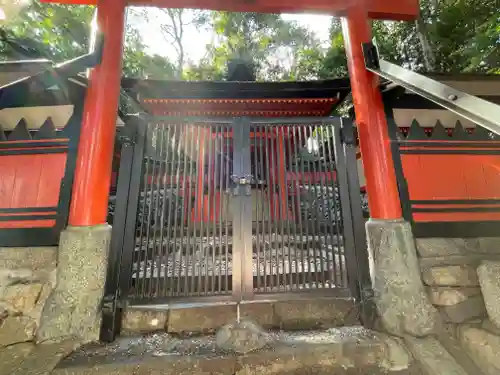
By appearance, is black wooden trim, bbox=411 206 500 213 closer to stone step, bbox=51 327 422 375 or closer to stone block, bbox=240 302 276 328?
stone step, bbox=51 327 422 375

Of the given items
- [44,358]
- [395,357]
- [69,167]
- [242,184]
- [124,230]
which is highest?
[69,167]

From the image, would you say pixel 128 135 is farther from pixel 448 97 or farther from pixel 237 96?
pixel 237 96

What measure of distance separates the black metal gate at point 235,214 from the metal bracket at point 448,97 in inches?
28.3

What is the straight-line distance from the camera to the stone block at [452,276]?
267 centimetres

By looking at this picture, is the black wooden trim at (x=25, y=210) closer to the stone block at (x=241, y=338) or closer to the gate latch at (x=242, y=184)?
the gate latch at (x=242, y=184)

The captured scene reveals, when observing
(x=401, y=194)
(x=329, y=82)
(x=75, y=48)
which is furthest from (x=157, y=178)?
(x=75, y=48)

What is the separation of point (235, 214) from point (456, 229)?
96.9 inches

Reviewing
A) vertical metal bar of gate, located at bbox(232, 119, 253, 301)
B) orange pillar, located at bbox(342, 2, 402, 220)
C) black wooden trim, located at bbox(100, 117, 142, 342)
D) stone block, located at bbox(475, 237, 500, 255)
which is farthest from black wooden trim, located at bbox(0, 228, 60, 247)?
stone block, located at bbox(475, 237, 500, 255)

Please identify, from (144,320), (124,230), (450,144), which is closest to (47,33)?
(124,230)

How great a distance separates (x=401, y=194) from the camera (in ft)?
9.79

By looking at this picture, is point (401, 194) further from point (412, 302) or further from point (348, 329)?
point (348, 329)

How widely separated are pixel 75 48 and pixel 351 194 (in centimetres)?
1004

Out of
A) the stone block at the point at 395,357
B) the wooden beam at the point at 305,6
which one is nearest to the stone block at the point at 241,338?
the stone block at the point at 395,357

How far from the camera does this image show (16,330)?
7.82 ft
